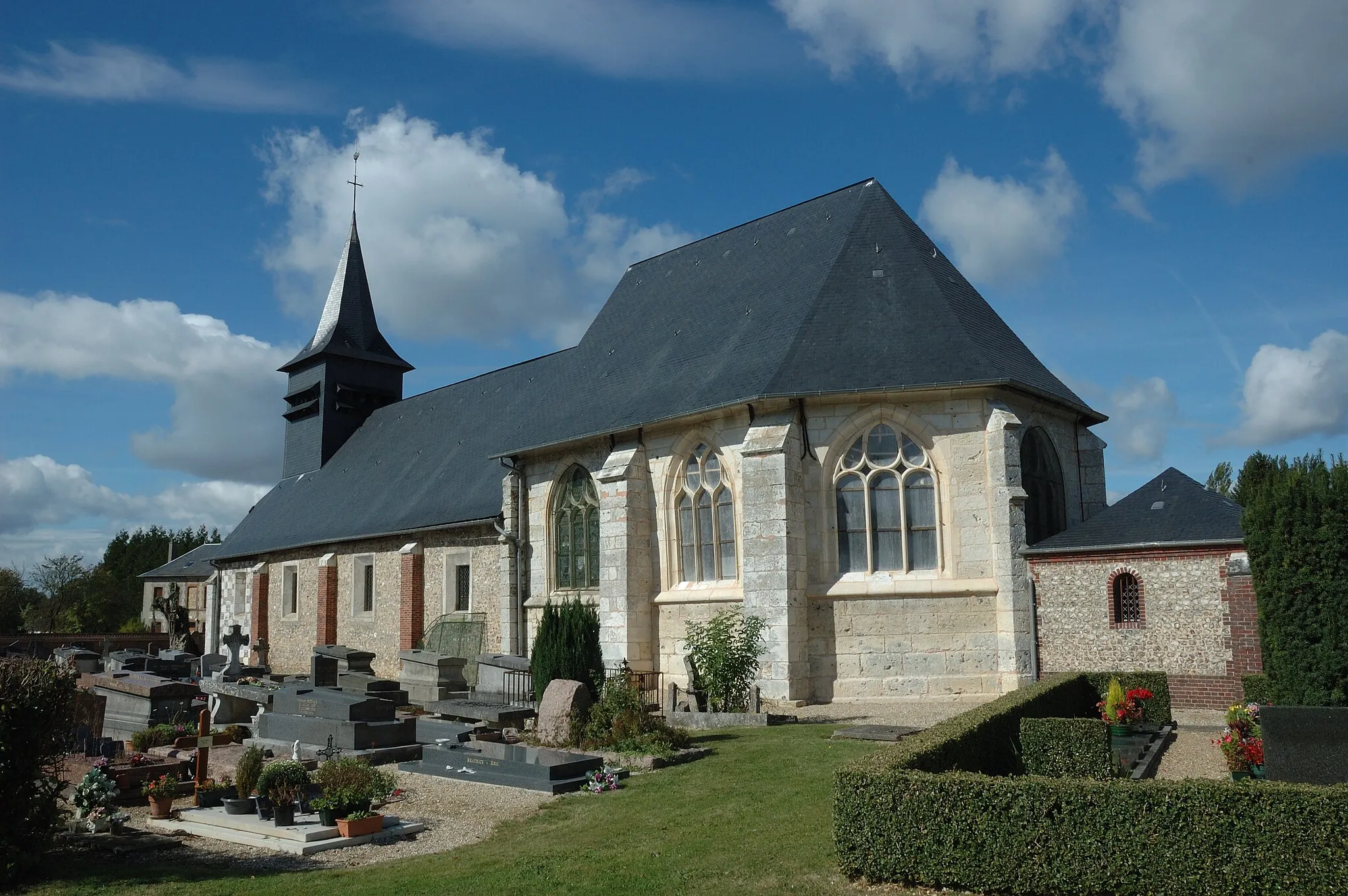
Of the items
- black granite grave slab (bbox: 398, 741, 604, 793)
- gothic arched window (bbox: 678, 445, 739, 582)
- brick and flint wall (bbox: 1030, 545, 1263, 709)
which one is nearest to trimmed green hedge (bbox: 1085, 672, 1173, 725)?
brick and flint wall (bbox: 1030, 545, 1263, 709)

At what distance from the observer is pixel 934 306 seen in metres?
17.3

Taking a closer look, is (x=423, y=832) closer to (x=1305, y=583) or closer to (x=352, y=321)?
(x=1305, y=583)

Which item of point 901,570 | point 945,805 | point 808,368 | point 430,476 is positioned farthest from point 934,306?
point 430,476

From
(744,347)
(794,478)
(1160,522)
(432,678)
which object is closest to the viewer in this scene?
(1160,522)

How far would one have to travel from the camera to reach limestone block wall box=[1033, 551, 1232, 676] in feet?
46.7

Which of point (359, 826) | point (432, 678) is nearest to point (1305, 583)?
point (359, 826)

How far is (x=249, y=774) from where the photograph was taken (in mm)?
9977

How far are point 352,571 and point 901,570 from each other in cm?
1724

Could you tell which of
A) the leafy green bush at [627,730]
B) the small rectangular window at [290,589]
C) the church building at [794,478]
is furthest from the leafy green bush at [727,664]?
the small rectangular window at [290,589]

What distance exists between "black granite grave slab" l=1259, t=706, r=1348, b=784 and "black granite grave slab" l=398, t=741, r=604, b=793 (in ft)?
21.2

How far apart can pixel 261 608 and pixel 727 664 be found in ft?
71.8

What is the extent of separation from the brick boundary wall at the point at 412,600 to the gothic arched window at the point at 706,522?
9.15 metres

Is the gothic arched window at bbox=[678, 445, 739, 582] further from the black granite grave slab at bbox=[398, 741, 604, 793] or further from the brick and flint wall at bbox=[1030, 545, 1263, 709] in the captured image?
the black granite grave slab at bbox=[398, 741, 604, 793]

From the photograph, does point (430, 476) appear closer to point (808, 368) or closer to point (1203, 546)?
point (808, 368)
